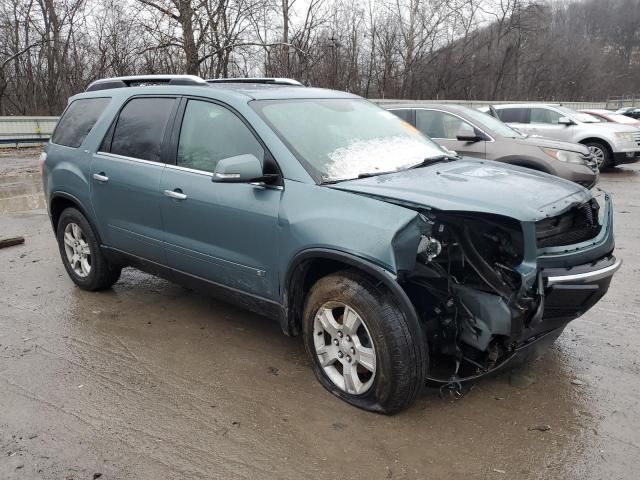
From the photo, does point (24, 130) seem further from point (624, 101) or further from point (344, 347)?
point (624, 101)

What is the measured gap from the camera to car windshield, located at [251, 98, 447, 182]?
11.1ft

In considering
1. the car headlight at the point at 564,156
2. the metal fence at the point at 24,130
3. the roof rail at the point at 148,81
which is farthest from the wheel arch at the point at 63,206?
the metal fence at the point at 24,130

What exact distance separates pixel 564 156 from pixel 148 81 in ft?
21.5

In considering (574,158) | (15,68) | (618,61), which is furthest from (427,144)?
(618,61)

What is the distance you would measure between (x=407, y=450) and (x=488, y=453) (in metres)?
0.41

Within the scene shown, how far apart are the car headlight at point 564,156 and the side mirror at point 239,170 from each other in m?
6.58

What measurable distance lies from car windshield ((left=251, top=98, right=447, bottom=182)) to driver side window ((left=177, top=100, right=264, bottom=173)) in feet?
0.62

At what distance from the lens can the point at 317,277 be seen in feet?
11.0

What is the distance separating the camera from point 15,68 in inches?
1180

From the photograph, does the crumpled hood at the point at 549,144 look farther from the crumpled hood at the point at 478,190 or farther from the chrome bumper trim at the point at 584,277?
the chrome bumper trim at the point at 584,277

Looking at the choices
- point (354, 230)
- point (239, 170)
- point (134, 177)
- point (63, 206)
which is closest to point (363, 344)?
point (354, 230)

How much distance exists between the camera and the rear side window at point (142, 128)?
411cm

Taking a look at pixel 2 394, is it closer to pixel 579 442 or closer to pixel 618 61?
pixel 579 442

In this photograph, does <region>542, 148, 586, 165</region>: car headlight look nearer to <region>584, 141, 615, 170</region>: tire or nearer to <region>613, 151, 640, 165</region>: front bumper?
<region>584, 141, 615, 170</region>: tire
